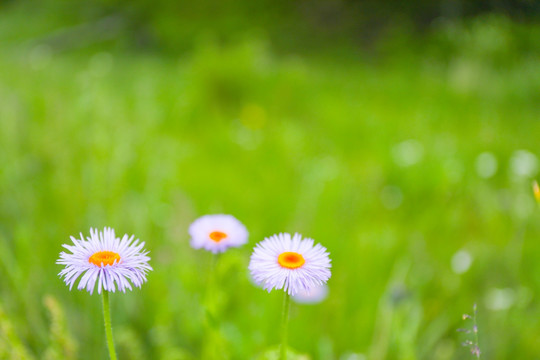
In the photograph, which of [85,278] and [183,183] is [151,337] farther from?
[183,183]

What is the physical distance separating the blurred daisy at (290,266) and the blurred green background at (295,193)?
0.32 m

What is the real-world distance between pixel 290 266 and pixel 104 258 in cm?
16

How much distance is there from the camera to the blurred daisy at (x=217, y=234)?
1.91ft

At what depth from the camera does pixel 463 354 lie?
3.52 ft

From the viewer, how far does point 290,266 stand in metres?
0.41

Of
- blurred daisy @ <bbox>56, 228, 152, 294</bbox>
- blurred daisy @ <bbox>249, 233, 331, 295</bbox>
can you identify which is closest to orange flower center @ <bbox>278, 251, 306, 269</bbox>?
blurred daisy @ <bbox>249, 233, 331, 295</bbox>

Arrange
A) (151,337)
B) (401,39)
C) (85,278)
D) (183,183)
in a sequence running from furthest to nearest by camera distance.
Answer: (401,39) < (183,183) < (151,337) < (85,278)

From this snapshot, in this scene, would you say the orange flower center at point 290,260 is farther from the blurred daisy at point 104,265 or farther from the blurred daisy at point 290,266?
the blurred daisy at point 104,265

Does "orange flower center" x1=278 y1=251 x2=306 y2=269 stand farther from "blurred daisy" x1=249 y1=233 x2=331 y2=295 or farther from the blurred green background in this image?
the blurred green background

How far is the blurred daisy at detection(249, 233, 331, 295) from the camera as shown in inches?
15.4

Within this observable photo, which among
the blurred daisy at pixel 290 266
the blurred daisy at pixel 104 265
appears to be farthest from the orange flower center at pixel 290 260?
the blurred daisy at pixel 104 265

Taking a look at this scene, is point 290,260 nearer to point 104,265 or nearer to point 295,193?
point 104,265

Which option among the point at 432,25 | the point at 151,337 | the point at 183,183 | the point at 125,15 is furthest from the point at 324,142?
the point at 125,15

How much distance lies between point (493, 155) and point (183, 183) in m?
1.43
